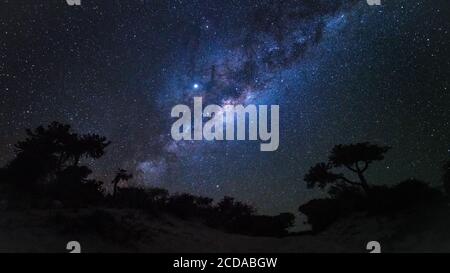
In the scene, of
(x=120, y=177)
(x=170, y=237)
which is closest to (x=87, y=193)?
(x=120, y=177)

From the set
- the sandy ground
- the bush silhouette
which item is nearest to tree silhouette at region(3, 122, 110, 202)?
the sandy ground

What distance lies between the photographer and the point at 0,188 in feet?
26.8

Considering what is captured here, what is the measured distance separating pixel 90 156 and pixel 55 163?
2.36ft

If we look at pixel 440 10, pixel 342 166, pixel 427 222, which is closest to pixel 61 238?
pixel 342 166

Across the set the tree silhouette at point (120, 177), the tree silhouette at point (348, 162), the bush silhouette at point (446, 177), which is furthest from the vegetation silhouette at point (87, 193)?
the bush silhouette at point (446, 177)

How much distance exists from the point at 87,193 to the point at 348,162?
415 cm

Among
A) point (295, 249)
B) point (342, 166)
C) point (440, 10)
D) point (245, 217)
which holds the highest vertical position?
point (440, 10)

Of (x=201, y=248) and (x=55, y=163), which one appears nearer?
(x=201, y=248)

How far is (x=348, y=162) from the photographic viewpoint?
8164 mm

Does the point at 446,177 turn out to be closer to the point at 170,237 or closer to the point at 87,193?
the point at 170,237

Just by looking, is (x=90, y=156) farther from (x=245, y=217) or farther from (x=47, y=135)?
(x=245, y=217)

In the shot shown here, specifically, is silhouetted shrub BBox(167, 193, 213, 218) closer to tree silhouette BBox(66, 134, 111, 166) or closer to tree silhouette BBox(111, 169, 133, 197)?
tree silhouette BBox(111, 169, 133, 197)

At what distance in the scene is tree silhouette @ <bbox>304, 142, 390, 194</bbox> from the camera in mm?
8117

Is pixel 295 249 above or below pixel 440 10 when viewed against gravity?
below
